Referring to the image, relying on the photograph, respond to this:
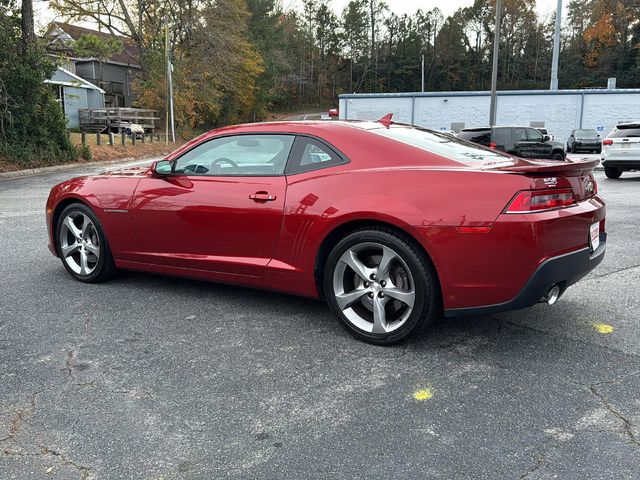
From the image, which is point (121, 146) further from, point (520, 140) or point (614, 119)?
point (614, 119)

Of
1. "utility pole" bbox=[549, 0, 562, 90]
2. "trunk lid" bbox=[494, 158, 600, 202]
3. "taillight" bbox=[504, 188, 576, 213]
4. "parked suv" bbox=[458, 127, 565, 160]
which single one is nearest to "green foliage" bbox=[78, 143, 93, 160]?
"parked suv" bbox=[458, 127, 565, 160]

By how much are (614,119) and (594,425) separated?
40563 mm

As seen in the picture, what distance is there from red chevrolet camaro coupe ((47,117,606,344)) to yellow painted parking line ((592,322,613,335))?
0.52 metres

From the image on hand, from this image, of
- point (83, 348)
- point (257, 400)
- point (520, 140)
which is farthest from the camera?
point (520, 140)

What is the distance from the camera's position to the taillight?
3.18 metres

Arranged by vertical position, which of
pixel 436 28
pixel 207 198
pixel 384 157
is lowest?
pixel 207 198

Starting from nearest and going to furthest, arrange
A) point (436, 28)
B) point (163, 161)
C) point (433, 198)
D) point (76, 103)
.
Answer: point (433, 198)
point (163, 161)
point (76, 103)
point (436, 28)

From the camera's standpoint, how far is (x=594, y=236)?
12.0ft

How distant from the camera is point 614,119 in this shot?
37875mm

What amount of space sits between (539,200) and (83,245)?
3.81 metres

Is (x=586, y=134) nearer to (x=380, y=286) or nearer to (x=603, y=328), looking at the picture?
(x=603, y=328)

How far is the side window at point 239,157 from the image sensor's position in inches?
161

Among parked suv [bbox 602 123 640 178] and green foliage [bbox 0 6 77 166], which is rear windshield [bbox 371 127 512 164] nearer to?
parked suv [bbox 602 123 640 178]

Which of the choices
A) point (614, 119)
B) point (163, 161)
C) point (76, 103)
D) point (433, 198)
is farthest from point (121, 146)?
point (614, 119)
